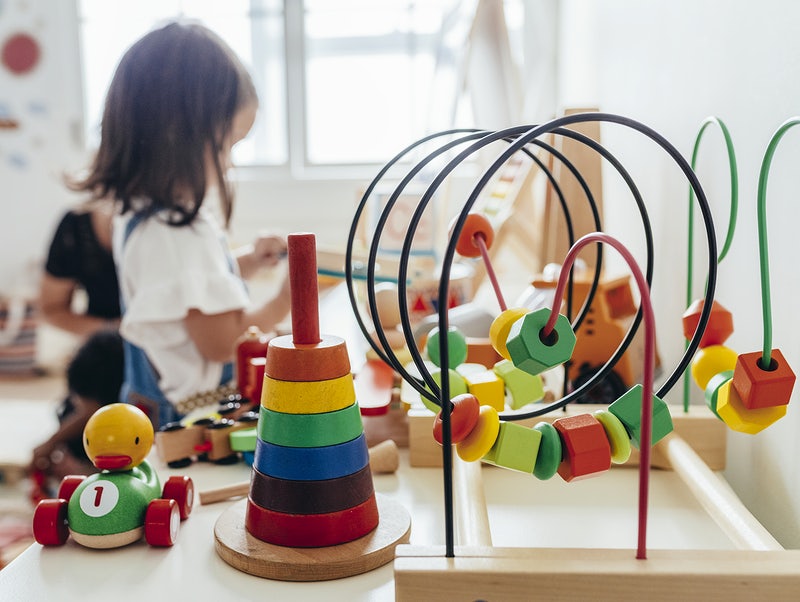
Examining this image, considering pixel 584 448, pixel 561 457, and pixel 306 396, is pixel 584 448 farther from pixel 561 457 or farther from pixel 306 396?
pixel 306 396

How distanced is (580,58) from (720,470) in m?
1.12

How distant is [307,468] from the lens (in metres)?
0.45

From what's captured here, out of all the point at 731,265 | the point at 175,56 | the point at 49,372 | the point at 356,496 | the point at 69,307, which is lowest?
the point at 49,372

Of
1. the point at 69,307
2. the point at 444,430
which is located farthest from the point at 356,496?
the point at 69,307

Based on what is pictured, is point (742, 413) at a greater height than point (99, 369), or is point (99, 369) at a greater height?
point (742, 413)

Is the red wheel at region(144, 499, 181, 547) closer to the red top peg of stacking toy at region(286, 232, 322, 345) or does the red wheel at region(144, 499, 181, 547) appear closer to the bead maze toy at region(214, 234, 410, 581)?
the bead maze toy at region(214, 234, 410, 581)

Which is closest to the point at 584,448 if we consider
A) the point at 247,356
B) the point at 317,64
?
the point at 247,356

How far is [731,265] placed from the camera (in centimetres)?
62

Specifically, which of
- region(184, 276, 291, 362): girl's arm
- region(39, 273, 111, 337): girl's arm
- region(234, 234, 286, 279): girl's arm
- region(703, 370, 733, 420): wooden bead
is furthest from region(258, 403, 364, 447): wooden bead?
region(39, 273, 111, 337): girl's arm

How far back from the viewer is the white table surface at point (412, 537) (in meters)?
0.43

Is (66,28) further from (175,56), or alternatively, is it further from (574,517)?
(574,517)

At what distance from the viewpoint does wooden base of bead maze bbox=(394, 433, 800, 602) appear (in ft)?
1.14

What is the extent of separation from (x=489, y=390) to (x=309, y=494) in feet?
0.44

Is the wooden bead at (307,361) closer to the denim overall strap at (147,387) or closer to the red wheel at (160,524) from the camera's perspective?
the red wheel at (160,524)
